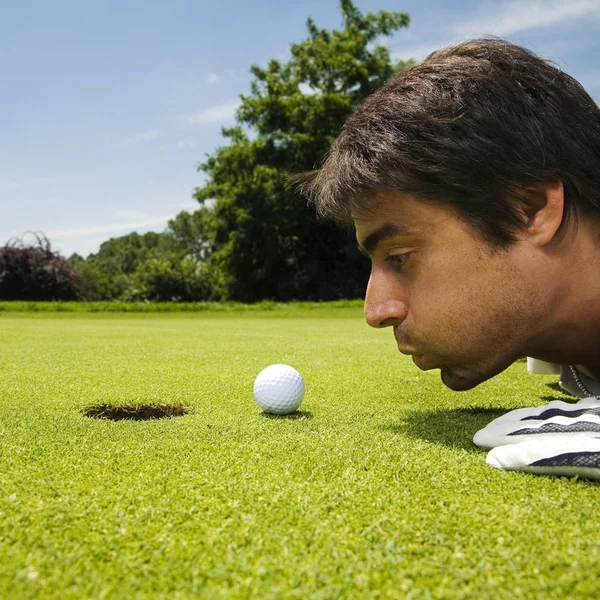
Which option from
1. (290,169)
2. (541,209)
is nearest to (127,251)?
(290,169)

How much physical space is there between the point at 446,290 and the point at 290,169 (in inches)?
1405

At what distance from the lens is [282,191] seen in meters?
35.7

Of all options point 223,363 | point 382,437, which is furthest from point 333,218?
point 223,363

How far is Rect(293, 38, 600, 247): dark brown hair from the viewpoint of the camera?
7.45 ft

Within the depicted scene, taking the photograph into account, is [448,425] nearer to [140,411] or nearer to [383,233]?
[383,233]

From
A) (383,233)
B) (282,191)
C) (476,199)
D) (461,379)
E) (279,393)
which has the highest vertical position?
(282,191)

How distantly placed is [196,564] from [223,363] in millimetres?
4042

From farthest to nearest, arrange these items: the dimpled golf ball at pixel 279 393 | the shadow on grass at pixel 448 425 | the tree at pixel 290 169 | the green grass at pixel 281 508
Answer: the tree at pixel 290 169 → the dimpled golf ball at pixel 279 393 → the shadow on grass at pixel 448 425 → the green grass at pixel 281 508

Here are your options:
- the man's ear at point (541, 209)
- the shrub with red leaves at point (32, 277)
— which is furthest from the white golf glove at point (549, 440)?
the shrub with red leaves at point (32, 277)

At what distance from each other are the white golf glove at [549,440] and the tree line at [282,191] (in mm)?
32601

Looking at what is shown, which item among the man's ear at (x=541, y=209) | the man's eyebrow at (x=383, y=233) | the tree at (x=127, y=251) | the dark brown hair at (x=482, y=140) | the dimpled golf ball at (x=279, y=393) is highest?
the tree at (x=127, y=251)

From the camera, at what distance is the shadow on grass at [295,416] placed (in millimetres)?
3049

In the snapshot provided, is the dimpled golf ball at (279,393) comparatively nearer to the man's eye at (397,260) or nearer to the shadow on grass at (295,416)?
the shadow on grass at (295,416)

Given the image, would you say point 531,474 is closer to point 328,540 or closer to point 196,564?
point 328,540
